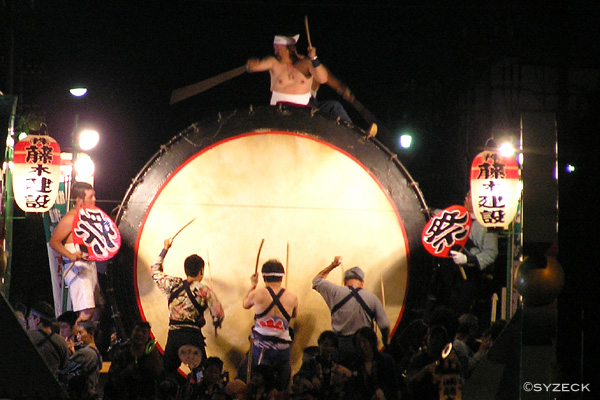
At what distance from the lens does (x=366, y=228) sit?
1051 centimetres

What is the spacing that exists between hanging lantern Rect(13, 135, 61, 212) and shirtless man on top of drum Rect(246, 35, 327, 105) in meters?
2.91

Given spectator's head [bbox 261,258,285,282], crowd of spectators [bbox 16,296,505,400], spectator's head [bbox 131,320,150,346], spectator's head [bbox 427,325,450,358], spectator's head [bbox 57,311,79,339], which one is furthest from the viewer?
spectator's head [bbox 261,258,285,282]

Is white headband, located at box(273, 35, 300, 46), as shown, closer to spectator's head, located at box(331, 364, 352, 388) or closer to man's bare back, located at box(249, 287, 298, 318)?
man's bare back, located at box(249, 287, 298, 318)

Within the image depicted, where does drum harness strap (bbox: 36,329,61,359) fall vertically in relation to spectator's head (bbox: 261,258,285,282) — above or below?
below

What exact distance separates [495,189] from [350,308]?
2634 mm

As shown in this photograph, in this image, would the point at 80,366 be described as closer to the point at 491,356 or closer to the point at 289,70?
the point at 491,356

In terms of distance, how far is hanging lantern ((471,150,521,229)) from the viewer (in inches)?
416

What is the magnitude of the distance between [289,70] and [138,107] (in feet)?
13.0

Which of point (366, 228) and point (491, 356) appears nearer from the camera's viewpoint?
point (491, 356)

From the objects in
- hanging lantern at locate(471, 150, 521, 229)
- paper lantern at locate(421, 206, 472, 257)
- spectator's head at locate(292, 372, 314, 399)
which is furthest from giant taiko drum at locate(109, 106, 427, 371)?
spectator's head at locate(292, 372, 314, 399)

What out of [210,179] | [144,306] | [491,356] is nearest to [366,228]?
[210,179]

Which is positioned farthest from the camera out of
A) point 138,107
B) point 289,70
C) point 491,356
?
point 138,107

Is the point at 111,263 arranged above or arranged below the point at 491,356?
above

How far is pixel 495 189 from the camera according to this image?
1062cm
